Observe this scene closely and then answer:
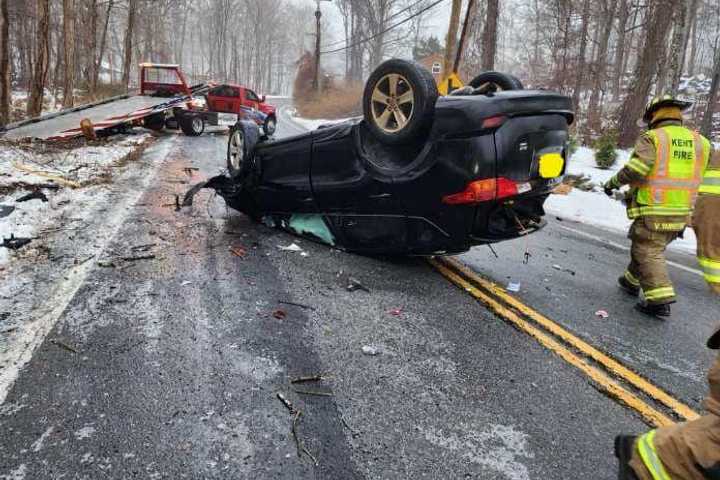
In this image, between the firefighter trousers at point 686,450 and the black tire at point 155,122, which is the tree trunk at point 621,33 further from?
the firefighter trousers at point 686,450

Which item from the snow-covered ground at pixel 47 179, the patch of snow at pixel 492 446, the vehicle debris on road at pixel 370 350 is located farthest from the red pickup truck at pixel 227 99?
the patch of snow at pixel 492 446

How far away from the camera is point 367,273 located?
416 cm

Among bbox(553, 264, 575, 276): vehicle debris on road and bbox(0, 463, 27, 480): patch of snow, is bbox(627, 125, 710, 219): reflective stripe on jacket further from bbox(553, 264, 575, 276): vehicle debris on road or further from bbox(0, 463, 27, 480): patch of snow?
bbox(0, 463, 27, 480): patch of snow

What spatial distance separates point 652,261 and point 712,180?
85.4 inches

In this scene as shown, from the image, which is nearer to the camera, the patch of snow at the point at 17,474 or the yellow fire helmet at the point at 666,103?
the patch of snow at the point at 17,474

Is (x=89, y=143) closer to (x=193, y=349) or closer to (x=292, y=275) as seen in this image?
(x=292, y=275)

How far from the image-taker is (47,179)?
21.6 feet

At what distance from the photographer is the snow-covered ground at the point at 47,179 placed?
4.85m

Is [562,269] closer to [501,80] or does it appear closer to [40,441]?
[501,80]

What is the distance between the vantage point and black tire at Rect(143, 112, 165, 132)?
1442cm

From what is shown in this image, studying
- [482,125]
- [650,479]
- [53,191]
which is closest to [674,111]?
[482,125]

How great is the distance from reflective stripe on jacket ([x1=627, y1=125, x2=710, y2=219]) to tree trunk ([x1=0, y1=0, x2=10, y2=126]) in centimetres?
1319

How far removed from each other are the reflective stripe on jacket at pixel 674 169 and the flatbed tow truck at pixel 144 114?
36.2 feet

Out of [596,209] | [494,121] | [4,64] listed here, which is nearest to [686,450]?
[494,121]
